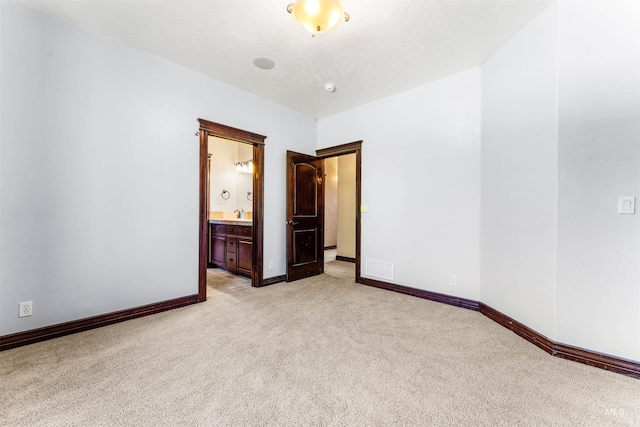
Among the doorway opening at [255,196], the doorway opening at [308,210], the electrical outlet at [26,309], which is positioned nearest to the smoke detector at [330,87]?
the doorway opening at [308,210]

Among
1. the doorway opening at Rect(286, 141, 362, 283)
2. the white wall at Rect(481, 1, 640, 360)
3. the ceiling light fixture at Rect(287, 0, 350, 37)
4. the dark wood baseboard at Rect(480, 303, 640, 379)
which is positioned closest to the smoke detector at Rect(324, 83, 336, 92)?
the doorway opening at Rect(286, 141, 362, 283)

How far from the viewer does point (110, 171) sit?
8.50ft

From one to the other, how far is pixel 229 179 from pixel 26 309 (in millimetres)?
4200

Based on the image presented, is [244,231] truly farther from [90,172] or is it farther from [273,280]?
[90,172]

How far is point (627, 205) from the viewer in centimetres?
183

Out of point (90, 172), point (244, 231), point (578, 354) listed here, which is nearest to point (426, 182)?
point (578, 354)

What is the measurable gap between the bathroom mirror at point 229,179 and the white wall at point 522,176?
4.58 m

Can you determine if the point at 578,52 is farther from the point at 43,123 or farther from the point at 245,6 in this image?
the point at 43,123

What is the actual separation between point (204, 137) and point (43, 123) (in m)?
1.40

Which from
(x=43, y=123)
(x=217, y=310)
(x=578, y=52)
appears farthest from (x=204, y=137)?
(x=578, y=52)

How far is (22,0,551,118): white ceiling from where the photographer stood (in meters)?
2.17

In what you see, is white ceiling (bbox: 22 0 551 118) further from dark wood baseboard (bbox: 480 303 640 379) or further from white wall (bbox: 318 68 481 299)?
dark wood baseboard (bbox: 480 303 640 379)

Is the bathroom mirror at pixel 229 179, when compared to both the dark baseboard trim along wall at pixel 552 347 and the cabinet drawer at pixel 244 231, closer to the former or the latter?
the cabinet drawer at pixel 244 231

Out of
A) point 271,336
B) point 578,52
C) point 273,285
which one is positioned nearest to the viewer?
point 578,52
